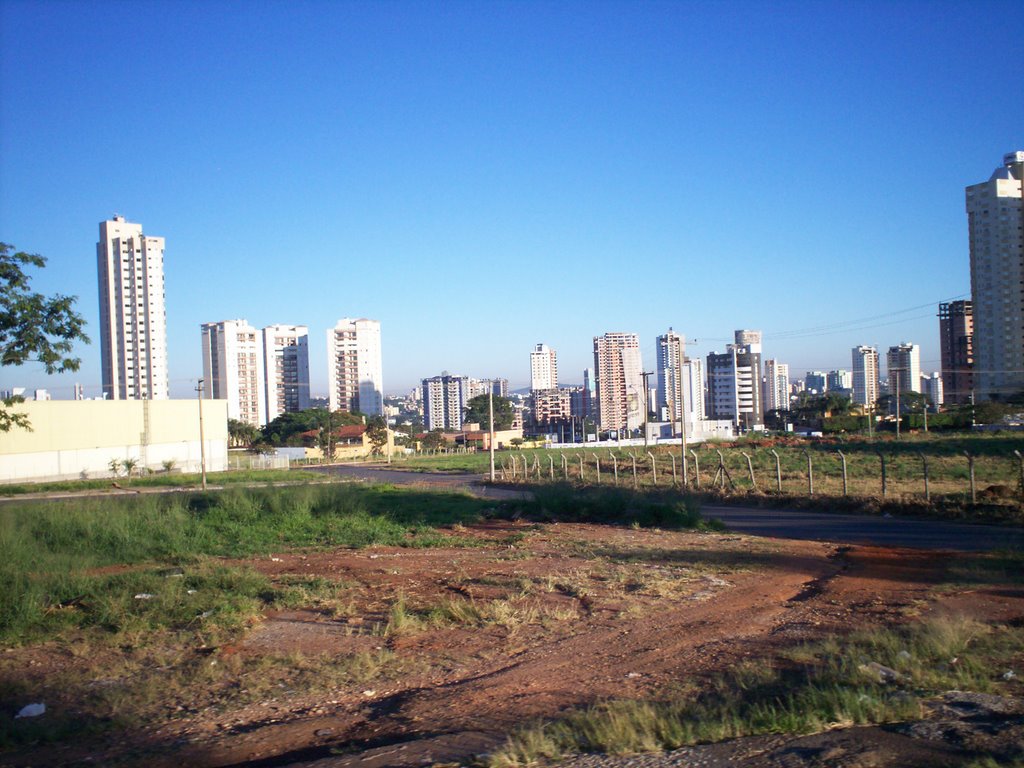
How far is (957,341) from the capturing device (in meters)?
118

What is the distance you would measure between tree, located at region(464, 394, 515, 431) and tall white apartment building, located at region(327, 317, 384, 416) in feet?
116

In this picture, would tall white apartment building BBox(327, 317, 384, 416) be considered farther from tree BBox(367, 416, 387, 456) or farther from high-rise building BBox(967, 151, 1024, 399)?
high-rise building BBox(967, 151, 1024, 399)

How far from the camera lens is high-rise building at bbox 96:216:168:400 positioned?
134 m

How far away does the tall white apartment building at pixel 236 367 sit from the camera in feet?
526

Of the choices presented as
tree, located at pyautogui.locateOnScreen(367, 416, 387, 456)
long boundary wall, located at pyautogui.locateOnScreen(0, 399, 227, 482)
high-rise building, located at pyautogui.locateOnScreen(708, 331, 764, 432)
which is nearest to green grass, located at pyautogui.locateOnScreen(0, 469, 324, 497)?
long boundary wall, located at pyautogui.locateOnScreen(0, 399, 227, 482)

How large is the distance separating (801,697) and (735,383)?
149453mm

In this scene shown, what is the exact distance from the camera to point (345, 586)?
563 inches

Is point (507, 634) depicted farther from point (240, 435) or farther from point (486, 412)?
point (486, 412)

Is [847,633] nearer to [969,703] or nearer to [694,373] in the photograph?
[969,703]

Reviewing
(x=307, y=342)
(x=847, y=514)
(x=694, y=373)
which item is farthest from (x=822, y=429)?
(x=307, y=342)

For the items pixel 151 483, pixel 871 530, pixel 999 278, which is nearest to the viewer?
pixel 871 530

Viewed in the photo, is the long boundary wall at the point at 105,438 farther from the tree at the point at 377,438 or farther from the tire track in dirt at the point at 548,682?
the tire track in dirt at the point at 548,682

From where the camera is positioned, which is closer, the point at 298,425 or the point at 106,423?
the point at 106,423

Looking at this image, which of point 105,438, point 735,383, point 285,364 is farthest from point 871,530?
point 285,364
